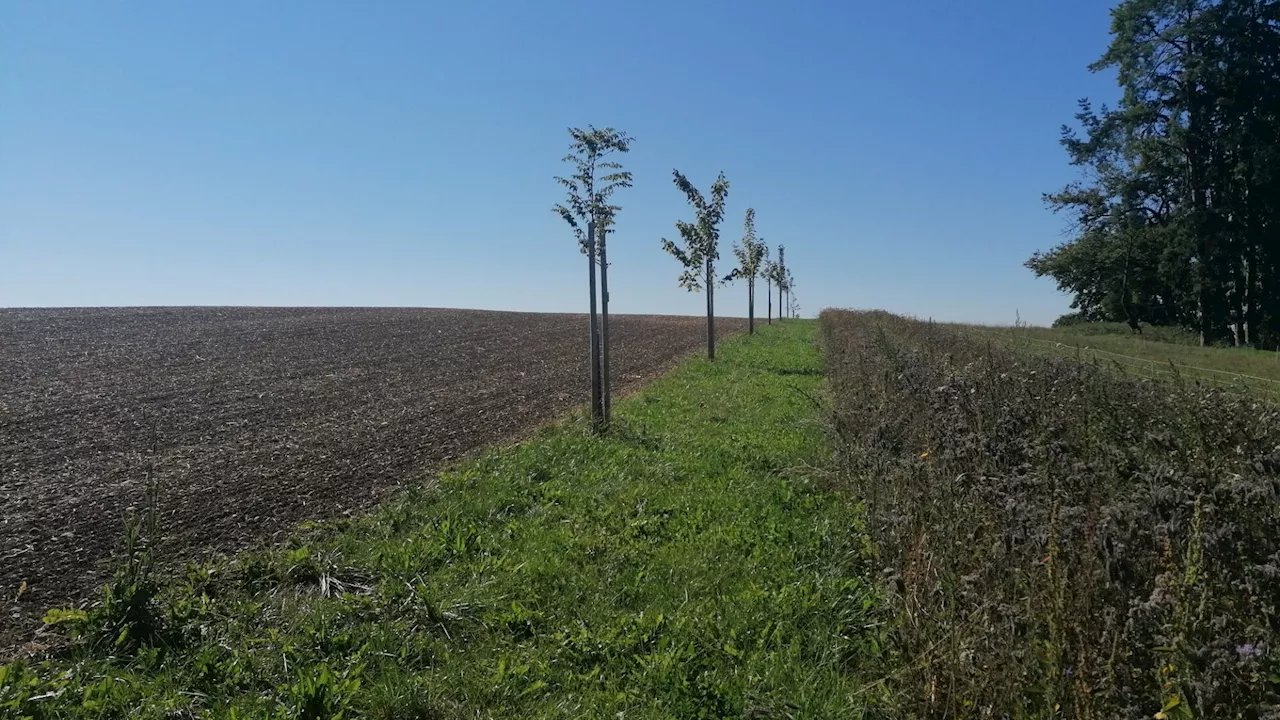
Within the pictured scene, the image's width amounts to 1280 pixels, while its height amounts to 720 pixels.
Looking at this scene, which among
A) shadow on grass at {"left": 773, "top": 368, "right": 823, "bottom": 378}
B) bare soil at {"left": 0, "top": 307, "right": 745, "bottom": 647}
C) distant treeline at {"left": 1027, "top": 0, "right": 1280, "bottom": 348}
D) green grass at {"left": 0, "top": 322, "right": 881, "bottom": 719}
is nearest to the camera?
green grass at {"left": 0, "top": 322, "right": 881, "bottom": 719}

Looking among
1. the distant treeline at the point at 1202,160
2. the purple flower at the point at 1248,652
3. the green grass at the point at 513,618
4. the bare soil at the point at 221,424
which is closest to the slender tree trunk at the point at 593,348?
the bare soil at the point at 221,424

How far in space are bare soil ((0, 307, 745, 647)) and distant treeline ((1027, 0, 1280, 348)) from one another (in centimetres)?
1752

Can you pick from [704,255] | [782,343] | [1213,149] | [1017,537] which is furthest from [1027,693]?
[1213,149]

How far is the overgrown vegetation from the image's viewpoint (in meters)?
2.21

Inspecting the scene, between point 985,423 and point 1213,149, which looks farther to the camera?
point 1213,149

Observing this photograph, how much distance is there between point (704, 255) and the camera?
19797 millimetres

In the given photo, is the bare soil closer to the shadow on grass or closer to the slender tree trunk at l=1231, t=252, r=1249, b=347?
the shadow on grass

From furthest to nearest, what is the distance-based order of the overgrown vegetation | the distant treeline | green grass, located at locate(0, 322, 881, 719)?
the distant treeline
green grass, located at locate(0, 322, 881, 719)
the overgrown vegetation

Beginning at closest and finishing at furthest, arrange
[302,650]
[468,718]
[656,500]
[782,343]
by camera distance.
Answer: [468,718] < [302,650] < [656,500] < [782,343]

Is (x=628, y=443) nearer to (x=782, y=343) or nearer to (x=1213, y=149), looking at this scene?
(x=782, y=343)

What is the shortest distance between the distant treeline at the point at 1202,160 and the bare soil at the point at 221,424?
17.5 m

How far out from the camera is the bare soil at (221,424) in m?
5.73

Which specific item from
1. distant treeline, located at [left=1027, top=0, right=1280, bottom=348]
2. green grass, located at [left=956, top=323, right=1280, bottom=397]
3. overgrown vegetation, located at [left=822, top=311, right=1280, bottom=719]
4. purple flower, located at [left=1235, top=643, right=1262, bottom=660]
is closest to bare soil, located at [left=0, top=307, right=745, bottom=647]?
overgrown vegetation, located at [left=822, top=311, right=1280, bottom=719]

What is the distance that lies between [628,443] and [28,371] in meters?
17.4
